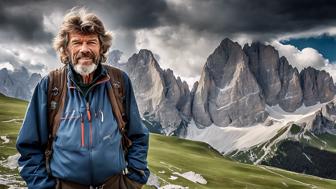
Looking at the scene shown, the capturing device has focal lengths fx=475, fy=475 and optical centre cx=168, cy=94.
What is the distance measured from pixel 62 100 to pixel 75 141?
0.84 metres

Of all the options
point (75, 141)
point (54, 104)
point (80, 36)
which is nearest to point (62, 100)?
→ point (54, 104)

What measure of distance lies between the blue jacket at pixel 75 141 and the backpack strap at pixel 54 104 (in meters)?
0.08

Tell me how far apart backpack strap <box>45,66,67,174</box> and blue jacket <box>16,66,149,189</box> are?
78 millimetres

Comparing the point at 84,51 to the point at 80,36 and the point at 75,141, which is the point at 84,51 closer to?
the point at 80,36

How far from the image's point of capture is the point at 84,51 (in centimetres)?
831

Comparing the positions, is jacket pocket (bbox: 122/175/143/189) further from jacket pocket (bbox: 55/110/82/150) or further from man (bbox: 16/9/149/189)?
jacket pocket (bbox: 55/110/82/150)

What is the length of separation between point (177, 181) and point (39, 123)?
61.1 metres

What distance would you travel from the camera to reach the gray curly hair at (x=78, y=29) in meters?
8.46

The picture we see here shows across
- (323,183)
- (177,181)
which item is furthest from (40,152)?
(323,183)

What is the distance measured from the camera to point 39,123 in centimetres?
834

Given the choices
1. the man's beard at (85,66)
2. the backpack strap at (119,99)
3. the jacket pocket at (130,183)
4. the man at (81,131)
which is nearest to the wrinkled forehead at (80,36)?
the man at (81,131)

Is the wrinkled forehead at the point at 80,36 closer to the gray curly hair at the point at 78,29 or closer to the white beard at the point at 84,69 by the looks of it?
the gray curly hair at the point at 78,29

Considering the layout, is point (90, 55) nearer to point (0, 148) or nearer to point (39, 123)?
point (39, 123)

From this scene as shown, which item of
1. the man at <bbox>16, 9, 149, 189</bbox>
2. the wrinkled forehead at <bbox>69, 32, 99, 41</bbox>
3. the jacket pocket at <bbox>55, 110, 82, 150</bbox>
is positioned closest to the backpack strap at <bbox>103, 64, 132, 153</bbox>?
the man at <bbox>16, 9, 149, 189</bbox>
